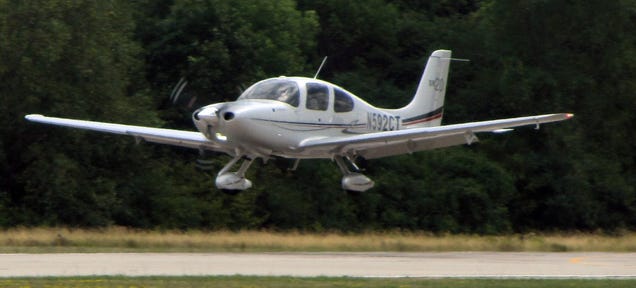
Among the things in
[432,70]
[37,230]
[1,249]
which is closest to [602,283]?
[1,249]

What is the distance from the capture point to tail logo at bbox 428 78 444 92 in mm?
25141

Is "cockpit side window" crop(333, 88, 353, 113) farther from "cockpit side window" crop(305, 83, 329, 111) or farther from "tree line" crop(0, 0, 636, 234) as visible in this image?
"tree line" crop(0, 0, 636, 234)

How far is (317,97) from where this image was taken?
69.6 feet

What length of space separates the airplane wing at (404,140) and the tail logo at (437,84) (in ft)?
9.96

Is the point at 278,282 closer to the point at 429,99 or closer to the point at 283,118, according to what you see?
the point at 283,118

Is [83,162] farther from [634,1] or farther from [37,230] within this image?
[634,1]

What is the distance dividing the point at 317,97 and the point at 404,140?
1774 millimetres

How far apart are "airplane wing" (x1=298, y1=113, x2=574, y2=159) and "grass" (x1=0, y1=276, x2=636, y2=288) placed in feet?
18.6

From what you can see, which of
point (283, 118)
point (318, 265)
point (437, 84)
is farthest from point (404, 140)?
point (318, 265)

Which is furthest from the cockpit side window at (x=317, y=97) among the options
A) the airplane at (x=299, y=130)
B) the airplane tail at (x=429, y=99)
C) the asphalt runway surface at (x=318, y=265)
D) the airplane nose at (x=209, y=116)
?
the asphalt runway surface at (x=318, y=265)

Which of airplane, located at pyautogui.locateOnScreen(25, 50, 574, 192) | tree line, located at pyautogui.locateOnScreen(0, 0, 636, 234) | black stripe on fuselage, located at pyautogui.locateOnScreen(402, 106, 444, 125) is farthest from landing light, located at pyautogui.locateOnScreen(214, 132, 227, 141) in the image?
tree line, located at pyautogui.locateOnScreen(0, 0, 636, 234)

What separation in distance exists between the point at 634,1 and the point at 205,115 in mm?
20693

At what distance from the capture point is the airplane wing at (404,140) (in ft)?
65.2

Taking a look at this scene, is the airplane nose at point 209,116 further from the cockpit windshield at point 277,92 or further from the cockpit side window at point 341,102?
the cockpit side window at point 341,102
